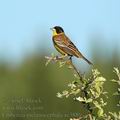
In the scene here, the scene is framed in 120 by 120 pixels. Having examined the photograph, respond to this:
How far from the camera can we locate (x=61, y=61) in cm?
755

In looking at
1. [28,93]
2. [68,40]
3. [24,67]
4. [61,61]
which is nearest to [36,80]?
[24,67]

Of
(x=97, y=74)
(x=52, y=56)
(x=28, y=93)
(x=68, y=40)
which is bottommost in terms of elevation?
(x=97, y=74)

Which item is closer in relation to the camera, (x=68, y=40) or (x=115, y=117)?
(x=115, y=117)

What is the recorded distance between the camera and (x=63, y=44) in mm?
11828

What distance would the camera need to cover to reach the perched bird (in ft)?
36.9

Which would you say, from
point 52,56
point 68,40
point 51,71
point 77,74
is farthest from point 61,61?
point 51,71

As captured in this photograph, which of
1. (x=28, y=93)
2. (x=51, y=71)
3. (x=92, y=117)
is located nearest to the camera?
(x=92, y=117)

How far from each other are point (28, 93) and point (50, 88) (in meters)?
1.95

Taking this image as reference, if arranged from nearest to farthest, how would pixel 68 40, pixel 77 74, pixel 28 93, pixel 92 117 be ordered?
pixel 92 117
pixel 77 74
pixel 68 40
pixel 28 93

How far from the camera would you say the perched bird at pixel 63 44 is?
11.3m

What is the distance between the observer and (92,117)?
19.6 feet

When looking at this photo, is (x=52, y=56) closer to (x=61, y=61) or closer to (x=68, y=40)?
(x=61, y=61)

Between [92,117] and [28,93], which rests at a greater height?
[28,93]

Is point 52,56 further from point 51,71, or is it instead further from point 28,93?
point 51,71
